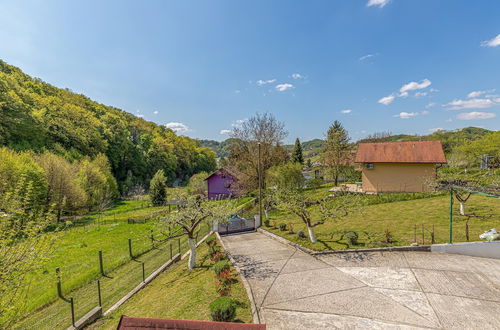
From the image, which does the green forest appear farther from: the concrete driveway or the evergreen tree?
the concrete driveway

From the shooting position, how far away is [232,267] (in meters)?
11.9

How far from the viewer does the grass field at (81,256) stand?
10.8 metres

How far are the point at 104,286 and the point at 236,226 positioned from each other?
416 inches

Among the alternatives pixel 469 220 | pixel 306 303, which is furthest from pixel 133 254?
pixel 469 220

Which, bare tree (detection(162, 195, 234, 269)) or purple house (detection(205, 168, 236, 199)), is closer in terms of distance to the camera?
bare tree (detection(162, 195, 234, 269))

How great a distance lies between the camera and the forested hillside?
134 feet

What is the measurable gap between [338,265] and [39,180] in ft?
104

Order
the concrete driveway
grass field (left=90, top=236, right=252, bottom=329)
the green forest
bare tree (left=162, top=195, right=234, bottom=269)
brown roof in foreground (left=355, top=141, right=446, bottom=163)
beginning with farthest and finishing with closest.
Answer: brown roof in foreground (left=355, top=141, right=446, bottom=163), the green forest, bare tree (left=162, top=195, right=234, bottom=269), grass field (left=90, top=236, right=252, bottom=329), the concrete driveway

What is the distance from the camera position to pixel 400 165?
1097 inches

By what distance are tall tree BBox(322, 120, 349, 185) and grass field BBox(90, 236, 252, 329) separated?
104 ft

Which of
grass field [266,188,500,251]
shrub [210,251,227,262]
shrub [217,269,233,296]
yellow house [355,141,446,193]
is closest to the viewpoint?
shrub [217,269,233,296]

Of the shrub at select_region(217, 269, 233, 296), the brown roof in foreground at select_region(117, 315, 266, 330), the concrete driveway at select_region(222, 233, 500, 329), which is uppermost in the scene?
the brown roof in foreground at select_region(117, 315, 266, 330)

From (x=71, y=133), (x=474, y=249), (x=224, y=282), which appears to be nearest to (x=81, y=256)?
(x=224, y=282)

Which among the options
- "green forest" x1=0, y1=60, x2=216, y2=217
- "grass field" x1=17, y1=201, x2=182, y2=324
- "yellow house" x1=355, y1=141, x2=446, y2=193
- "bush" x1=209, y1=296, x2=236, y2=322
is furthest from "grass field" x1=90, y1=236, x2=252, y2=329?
"yellow house" x1=355, y1=141, x2=446, y2=193
